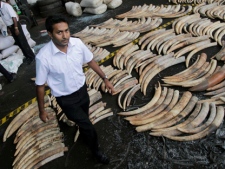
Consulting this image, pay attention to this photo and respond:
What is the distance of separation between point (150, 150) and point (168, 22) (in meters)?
5.99

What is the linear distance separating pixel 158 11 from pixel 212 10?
2177mm

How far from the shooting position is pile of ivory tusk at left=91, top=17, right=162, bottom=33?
7.98 m

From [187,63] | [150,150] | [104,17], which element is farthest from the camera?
[104,17]

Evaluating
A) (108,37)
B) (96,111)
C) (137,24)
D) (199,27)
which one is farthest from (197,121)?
(137,24)

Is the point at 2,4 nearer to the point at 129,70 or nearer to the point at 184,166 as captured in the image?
the point at 129,70

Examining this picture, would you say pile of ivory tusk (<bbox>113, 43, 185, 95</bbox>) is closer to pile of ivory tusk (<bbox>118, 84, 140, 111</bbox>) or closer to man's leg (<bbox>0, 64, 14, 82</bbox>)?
pile of ivory tusk (<bbox>118, 84, 140, 111</bbox>)

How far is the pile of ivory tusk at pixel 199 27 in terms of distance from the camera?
6598 millimetres

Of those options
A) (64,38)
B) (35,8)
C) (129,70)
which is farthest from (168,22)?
(35,8)

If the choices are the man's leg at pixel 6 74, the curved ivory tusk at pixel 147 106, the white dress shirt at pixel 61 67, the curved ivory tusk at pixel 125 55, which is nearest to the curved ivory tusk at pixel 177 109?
the curved ivory tusk at pixel 147 106

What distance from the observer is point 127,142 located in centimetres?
396

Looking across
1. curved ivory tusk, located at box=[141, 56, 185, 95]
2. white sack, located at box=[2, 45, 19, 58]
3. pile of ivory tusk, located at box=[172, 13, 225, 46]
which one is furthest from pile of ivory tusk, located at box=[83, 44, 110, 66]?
white sack, located at box=[2, 45, 19, 58]

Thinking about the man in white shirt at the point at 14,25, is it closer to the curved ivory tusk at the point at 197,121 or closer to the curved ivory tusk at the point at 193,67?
the curved ivory tusk at the point at 193,67

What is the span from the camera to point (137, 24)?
8391mm

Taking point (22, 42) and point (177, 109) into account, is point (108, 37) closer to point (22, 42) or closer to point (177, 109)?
point (22, 42)
